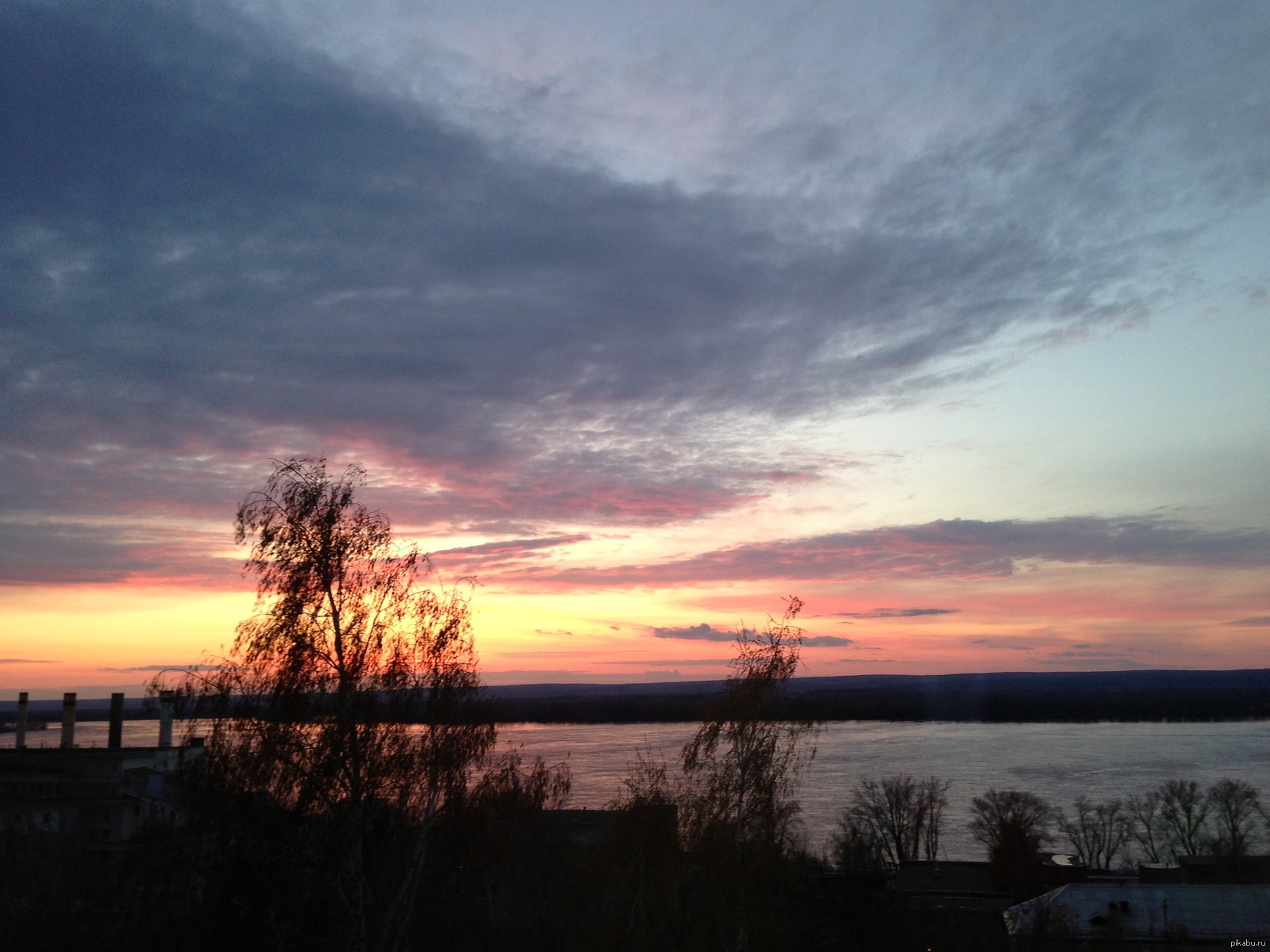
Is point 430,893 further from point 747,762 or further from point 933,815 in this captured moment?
point 933,815

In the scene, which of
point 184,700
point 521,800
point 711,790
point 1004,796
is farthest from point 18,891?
point 1004,796

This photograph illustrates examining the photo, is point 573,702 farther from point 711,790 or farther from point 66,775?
point 711,790

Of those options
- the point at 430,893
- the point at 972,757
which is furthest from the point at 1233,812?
the point at 430,893

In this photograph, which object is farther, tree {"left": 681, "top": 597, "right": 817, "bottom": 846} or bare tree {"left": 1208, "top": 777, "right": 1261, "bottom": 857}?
bare tree {"left": 1208, "top": 777, "right": 1261, "bottom": 857}

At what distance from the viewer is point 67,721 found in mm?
48031

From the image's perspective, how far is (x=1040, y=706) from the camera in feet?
447

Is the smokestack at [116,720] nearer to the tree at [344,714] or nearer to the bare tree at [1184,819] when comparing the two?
the tree at [344,714]

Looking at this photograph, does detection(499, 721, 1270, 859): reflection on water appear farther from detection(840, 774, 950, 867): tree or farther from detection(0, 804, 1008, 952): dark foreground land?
detection(0, 804, 1008, 952): dark foreground land

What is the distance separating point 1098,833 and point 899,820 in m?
9.42

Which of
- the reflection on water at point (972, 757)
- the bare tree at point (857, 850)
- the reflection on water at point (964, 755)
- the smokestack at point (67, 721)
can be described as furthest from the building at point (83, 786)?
the bare tree at point (857, 850)

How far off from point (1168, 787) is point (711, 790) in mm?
44641

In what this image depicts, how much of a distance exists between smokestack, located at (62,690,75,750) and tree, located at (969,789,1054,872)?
43.0 m

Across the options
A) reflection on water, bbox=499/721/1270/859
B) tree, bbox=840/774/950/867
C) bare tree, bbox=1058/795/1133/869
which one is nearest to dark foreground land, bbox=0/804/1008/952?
tree, bbox=840/774/950/867

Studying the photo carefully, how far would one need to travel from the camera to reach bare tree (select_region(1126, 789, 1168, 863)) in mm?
46688
